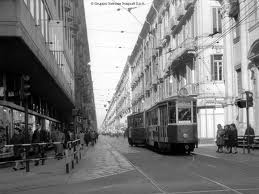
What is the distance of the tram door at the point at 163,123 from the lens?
1115 inches

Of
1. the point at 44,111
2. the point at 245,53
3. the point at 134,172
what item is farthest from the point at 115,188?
the point at 44,111

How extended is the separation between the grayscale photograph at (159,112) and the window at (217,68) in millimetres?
102

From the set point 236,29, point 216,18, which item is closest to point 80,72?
point 216,18

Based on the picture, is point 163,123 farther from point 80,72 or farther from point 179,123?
point 80,72

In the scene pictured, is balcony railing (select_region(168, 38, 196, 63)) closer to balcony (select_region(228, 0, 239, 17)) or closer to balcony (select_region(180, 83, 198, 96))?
balcony (select_region(180, 83, 198, 96))

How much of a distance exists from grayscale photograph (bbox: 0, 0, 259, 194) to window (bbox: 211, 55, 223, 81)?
0.10 meters

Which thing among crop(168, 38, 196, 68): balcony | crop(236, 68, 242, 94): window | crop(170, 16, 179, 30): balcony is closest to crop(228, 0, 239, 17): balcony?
crop(236, 68, 242, 94): window

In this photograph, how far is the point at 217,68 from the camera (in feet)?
→ 152

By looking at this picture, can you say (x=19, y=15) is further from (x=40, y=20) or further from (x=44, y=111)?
(x=44, y=111)

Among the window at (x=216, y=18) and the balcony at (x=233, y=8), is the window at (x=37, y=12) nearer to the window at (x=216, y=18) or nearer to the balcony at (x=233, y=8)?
the balcony at (x=233, y=8)

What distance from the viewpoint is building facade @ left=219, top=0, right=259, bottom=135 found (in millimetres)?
34812

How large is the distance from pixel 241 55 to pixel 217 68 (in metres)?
9.39

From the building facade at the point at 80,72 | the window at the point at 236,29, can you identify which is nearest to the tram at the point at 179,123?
the window at the point at 236,29

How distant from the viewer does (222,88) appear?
45.9 metres
